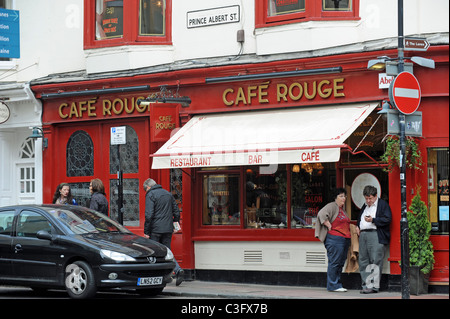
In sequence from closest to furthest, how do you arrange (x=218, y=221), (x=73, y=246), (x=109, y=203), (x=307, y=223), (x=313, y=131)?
1. (x=73, y=246)
2. (x=313, y=131)
3. (x=307, y=223)
4. (x=218, y=221)
5. (x=109, y=203)

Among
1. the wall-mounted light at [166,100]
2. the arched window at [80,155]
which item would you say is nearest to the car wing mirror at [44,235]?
the wall-mounted light at [166,100]

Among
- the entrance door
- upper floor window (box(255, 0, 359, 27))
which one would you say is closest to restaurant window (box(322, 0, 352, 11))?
upper floor window (box(255, 0, 359, 27))

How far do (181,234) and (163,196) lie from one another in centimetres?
160

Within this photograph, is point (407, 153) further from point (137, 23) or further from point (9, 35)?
point (9, 35)

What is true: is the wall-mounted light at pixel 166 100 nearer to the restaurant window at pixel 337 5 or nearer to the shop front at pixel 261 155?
the shop front at pixel 261 155

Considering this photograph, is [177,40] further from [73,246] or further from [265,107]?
[73,246]

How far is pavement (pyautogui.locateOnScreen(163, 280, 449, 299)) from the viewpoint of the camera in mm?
14633

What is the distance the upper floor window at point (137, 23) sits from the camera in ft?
61.7

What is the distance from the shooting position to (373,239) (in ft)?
50.4

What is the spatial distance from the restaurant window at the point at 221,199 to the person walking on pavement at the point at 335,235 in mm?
2511

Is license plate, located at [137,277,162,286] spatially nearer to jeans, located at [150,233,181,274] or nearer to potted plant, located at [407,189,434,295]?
jeans, located at [150,233,181,274]

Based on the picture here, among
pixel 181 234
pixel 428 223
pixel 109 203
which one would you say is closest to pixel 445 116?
pixel 428 223

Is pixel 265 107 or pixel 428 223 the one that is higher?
pixel 265 107

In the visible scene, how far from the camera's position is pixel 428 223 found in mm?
14828
